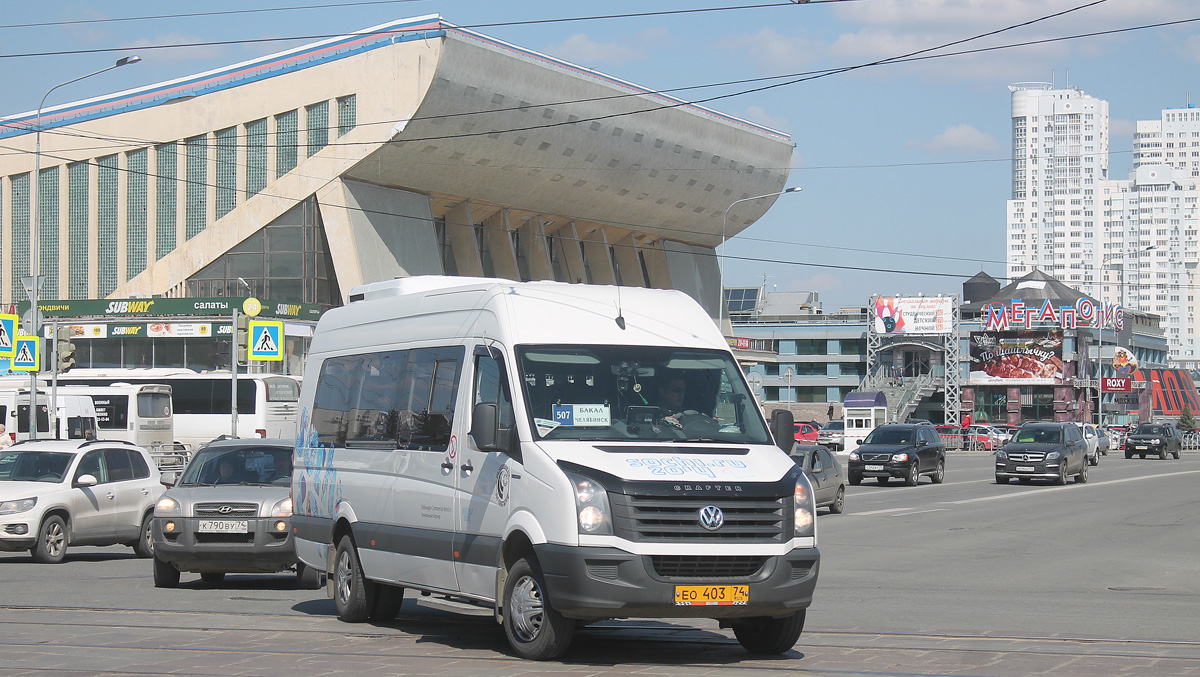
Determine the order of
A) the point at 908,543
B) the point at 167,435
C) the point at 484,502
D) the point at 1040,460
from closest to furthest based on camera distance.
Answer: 1. the point at 484,502
2. the point at 908,543
3. the point at 1040,460
4. the point at 167,435

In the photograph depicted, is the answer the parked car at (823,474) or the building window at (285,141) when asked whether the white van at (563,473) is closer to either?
the parked car at (823,474)

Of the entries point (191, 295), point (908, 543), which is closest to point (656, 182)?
point (191, 295)

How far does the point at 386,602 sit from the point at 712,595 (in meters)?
3.73

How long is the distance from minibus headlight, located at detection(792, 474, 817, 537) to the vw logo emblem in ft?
2.08

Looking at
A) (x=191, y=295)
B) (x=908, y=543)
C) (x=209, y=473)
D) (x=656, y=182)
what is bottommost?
(x=908, y=543)

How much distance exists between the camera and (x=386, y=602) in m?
11.1

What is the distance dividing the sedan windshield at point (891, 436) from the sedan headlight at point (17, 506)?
2620 centimetres

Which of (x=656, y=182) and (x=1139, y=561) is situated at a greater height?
(x=656, y=182)

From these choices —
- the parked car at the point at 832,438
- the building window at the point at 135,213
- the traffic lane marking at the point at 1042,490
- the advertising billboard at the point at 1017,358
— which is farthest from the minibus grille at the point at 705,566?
the advertising billboard at the point at 1017,358

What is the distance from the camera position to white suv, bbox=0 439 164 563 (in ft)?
54.7

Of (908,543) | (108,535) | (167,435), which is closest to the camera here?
→ (108,535)

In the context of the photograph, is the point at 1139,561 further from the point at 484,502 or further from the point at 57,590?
the point at 57,590

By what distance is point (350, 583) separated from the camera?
1127cm

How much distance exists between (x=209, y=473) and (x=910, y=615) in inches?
300
